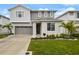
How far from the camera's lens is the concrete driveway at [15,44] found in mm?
10398

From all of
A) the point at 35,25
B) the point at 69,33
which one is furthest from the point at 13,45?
the point at 69,33

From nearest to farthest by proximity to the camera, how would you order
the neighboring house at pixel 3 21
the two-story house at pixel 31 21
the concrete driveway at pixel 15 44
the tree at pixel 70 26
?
the concrete driveway at pixel 15 44, the neighboring house at pixel 3 21, the tree at pixel 70 26, the two-story house at pixel 31 21

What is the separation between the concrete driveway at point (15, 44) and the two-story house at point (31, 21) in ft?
0.69

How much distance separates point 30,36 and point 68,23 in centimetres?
149

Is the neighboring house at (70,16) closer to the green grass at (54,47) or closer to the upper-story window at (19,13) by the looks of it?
the green grass at (54,47)

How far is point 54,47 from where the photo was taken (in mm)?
10836

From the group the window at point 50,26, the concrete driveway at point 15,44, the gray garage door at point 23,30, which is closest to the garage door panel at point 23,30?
the gray garage door at point 23,30

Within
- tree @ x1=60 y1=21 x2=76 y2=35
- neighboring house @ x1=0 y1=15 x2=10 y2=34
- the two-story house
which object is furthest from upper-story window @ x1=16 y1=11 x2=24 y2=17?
tree @ x1=60 y1=21 x2=76 y2=35

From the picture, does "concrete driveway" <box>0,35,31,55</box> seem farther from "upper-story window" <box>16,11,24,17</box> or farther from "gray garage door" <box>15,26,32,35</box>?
"upper-story window" <box>16,11,24,17</box>

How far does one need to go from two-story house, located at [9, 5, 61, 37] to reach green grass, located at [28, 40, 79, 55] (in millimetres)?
404

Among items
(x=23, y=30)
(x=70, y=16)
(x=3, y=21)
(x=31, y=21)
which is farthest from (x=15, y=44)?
(x=70, y=16)

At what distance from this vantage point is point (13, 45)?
426 inches

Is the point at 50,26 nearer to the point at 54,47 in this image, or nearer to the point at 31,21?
the point at 31,21

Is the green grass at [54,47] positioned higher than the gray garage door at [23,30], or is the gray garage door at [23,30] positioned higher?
the gray garage door at [23,30]
